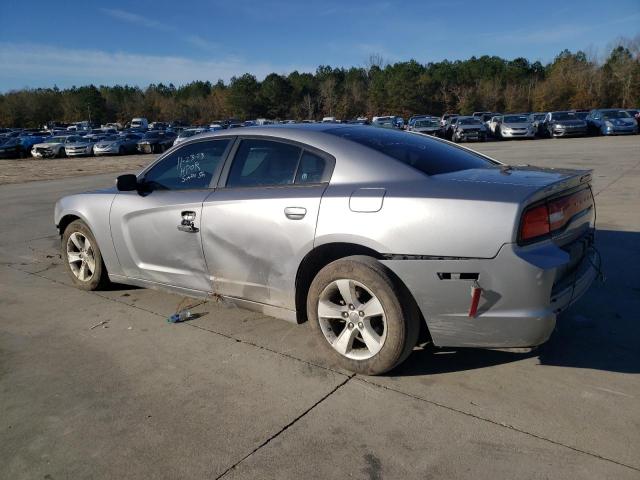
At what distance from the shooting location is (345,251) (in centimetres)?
329

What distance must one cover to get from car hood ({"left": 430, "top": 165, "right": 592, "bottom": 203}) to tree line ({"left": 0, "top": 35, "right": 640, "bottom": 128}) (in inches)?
2919

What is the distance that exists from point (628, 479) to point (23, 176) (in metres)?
22.9

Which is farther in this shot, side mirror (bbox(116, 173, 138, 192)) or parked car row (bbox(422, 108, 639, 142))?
parked car row (bbox(422, 108, 639, 142))

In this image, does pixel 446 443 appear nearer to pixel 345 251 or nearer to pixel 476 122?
pixel 345 251

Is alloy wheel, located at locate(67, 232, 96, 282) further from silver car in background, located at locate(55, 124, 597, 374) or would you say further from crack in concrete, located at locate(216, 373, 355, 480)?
crack in concrete, located at locate(216, 373, 355, 480)

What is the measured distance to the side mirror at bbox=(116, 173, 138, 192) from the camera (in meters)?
4.44

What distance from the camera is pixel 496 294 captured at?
278 centimetres

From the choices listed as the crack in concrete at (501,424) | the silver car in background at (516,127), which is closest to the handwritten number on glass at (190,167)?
the crack in concrete at (501,424)

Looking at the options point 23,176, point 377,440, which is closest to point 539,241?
point 377,440

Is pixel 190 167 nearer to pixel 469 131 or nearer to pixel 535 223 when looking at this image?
pixel 535 223

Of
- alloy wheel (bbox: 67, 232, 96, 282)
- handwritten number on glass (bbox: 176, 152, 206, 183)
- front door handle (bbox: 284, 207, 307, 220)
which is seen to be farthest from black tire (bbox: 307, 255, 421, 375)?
alloy wheel (bbox: 67, 232, 96, 282)

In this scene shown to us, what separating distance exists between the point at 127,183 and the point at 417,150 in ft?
8.08

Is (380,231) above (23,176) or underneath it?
above

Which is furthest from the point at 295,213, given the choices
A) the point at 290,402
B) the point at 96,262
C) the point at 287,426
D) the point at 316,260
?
the point at 96,262
